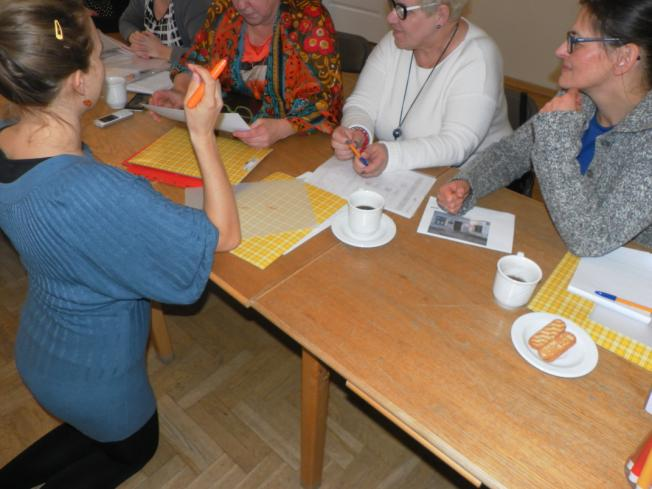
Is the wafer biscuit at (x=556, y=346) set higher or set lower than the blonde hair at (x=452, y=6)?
lower

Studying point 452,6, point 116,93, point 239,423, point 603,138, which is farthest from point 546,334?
point 116,93

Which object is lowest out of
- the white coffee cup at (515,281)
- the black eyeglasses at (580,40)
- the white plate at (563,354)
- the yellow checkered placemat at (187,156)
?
the yellow checkered placemat at (187,156)

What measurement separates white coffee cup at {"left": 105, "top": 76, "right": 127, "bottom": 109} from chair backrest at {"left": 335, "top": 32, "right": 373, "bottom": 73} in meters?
0.95

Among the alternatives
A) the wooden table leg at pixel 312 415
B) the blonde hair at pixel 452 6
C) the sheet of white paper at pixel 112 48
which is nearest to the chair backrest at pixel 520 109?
the blonde hair at pixel 452 6

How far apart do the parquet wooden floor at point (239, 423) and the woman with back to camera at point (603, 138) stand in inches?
35.8

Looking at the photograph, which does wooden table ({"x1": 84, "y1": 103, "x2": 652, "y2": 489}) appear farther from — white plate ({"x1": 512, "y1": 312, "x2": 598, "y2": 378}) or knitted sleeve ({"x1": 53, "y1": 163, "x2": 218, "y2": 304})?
knitted sleeve ({"x1": 53, "y1": 163, "x2": 218, "y2": 304})

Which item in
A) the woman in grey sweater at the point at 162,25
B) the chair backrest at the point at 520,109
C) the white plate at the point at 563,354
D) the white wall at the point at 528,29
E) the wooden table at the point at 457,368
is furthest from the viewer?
the white wall at the point at 528,29

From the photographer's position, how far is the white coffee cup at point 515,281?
3.37ft

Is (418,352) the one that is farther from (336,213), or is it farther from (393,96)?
(393,96)

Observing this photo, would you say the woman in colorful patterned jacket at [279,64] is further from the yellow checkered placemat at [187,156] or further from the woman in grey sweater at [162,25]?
the woman in grey sweater at [162,25]

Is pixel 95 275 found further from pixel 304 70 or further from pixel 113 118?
pixel 304 70

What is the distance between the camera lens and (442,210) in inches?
53.1

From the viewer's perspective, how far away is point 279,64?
1.77 meters

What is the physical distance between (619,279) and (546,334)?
31 centimetres
